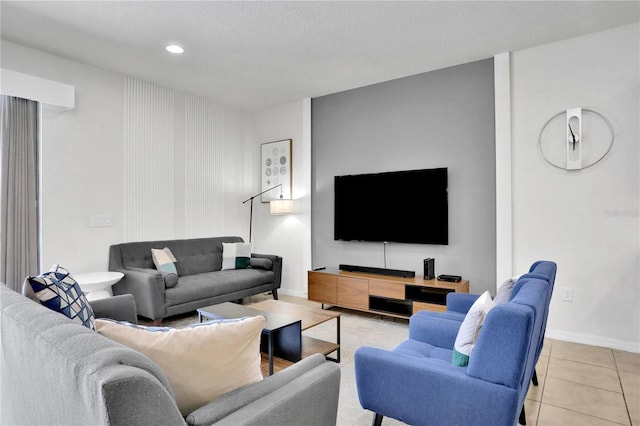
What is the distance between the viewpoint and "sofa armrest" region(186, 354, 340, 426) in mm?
974

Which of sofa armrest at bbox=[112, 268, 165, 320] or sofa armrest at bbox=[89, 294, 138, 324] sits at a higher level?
sofa armrest at bbox=[89, 294, 138, 324]

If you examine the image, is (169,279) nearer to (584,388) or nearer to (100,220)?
(100,220)

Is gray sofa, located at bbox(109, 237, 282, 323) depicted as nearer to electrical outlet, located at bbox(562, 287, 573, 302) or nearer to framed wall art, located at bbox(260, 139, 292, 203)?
framed wall art, located at bbox(260, 139, 292, 203)

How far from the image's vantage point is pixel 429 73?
407cm

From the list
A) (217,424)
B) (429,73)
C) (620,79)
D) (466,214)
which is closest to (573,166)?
(620,79)

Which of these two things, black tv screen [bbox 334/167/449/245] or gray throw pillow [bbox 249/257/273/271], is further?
gray throw pillow [bbox 249/257/273/271]

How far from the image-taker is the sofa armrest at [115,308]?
2.18 m

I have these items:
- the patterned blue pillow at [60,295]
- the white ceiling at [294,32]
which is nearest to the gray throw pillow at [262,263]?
the white ceiling at [294,32]

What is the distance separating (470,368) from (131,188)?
4.07m

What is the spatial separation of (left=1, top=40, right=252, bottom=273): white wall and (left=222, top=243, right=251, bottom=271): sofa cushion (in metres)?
0.86

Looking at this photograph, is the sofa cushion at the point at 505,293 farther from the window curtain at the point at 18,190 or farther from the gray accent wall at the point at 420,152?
the window curtain at the point at 18,190

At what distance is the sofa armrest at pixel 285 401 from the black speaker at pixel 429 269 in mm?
2636

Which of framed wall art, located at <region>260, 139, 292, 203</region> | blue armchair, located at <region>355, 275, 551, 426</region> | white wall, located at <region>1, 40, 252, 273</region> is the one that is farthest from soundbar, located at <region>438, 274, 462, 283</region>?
white wall, located at <region>1, 40, 252, 273</region>

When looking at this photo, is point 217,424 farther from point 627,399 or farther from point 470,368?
point 627,399
